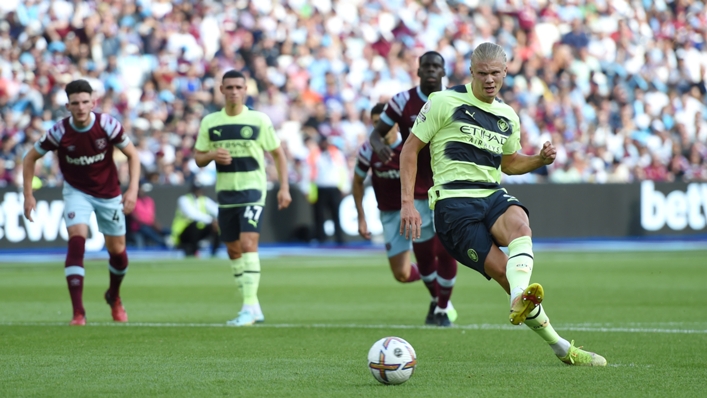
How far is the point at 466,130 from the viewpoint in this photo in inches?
285

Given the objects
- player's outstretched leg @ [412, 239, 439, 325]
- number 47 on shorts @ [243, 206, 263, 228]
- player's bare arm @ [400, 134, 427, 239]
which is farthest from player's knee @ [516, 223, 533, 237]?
number 47 on shorts @ [243, 206, 263, 228]

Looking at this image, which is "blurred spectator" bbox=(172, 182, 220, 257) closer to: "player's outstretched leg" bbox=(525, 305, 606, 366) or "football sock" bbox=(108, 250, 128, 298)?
"football sock" bbox=(108, 250, 128, 298)

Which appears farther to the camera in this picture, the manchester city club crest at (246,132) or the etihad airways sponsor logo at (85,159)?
the manchester city club crest at (246,132)

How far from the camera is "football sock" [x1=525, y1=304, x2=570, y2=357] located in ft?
22.4

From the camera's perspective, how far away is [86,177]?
10.8 m

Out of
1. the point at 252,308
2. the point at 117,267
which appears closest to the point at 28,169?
the point at 117,267

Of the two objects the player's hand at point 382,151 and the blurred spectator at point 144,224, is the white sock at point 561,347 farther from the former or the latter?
the blurred spectator at point 144,224

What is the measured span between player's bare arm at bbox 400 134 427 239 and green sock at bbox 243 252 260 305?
3852 mm

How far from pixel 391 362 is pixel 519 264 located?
1045 mm

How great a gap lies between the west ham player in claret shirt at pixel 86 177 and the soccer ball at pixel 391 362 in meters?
4.72

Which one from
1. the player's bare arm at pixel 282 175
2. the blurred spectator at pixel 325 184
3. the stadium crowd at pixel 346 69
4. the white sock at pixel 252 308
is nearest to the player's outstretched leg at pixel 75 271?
the white sock at pixel 252 308

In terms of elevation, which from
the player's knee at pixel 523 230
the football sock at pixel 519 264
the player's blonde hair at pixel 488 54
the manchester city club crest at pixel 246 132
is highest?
the player's blonde hair at pixel 488 54

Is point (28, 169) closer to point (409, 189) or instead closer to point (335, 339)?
point (335, 339)

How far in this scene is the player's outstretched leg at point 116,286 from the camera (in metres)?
10.8
